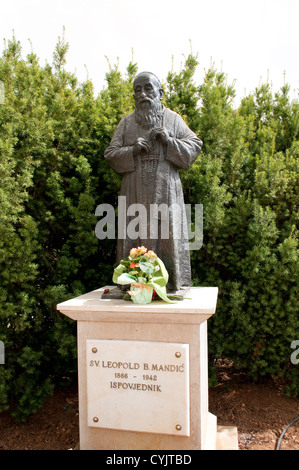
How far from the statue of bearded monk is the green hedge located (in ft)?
2.63

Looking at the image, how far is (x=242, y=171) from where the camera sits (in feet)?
14.2

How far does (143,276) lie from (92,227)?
4.63 ft

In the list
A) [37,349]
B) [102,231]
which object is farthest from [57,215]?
[37,349]

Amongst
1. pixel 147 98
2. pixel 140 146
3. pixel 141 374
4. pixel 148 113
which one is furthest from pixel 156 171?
pixel 141 374

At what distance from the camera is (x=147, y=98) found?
3080 millimetres

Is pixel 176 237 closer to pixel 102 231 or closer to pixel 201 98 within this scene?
pixel 102 231

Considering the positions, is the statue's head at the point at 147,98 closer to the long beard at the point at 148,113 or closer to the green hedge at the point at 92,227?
the long beard at the point at 148,113

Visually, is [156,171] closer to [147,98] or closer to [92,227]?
[147,98]

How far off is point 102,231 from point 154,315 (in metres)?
1.63

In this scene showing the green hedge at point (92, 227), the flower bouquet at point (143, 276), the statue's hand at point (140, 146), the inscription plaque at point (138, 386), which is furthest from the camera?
the green hedge at point (92, 227)

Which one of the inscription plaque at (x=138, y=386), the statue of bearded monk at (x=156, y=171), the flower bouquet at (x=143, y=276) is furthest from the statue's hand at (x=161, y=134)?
the inscription plaque at (x=138, y=386)

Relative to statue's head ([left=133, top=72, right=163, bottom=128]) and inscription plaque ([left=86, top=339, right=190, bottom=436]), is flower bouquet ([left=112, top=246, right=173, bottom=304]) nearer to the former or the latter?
inscription plaque ([left=86, top=339, right=190, bottom=436])

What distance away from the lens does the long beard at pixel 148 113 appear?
→ 3.12 metres

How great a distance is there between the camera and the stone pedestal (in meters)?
2.61
